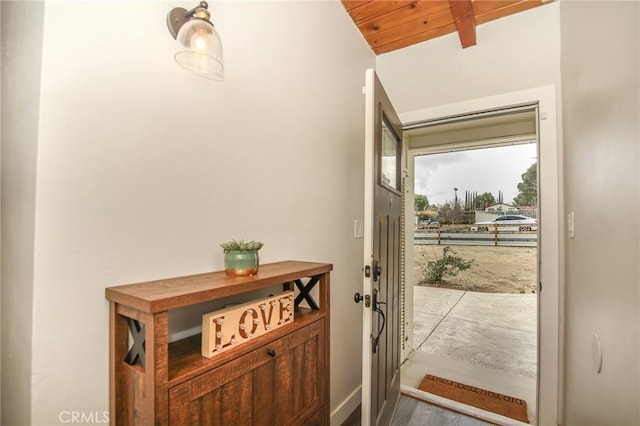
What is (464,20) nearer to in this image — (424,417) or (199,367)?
(199,367)

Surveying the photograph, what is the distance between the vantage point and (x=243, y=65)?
3.92ft

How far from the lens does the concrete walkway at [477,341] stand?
2.56 metres

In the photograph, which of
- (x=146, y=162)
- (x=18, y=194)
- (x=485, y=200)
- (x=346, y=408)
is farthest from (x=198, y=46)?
(x=485, y=200)

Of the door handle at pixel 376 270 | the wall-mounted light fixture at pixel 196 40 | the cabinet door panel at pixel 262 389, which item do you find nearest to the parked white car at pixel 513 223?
the door handle at pixel 376 270

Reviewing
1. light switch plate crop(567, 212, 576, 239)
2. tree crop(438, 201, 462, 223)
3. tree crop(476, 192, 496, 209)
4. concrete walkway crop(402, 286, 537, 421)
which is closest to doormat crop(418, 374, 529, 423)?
concrete walkway crop(402, 286, 537, 421)

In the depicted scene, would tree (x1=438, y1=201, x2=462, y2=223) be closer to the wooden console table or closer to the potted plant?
the wooden console table

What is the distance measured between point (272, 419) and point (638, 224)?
1152 millimetres

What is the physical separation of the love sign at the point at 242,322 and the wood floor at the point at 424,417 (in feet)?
4.04

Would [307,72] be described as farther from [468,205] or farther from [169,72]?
[468,205]

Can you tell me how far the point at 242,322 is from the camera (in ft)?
2.94

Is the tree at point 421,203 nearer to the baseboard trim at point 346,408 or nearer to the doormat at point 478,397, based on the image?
the doormat at point 478,397

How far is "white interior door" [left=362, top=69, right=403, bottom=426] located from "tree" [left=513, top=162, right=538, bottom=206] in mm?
2910

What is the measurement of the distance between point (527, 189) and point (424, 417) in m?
3.39

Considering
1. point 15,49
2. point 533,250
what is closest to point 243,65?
point 15,49
